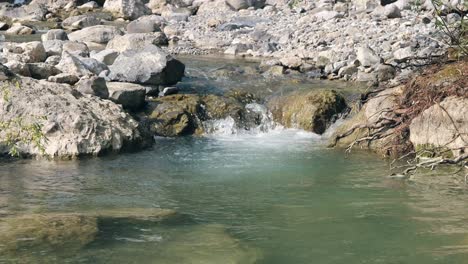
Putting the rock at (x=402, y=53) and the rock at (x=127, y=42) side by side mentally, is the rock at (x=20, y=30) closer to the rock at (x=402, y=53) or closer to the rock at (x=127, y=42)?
the rock at (x=127, y=42)

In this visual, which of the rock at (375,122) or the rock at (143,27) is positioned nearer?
the rock at (375,122)

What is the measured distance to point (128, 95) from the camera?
1578 centimetres

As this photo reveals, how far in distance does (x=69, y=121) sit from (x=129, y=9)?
26.6 m

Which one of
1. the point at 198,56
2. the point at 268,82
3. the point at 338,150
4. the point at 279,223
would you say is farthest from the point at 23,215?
the point at 198,56

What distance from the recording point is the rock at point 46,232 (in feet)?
24.1

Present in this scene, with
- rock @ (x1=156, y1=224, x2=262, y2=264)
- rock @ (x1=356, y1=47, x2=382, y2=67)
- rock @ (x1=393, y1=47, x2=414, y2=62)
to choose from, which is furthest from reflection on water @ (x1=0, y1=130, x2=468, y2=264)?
rock @ (x1=393, y1=47, x2=414, y2=62)

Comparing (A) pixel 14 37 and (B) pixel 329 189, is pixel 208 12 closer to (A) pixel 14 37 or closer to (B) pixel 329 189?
(A) pixel 14 37

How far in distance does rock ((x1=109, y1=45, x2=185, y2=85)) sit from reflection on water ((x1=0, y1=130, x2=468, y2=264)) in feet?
10.9

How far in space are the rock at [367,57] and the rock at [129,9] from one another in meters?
20.3

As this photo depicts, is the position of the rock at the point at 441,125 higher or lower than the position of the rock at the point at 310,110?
higher

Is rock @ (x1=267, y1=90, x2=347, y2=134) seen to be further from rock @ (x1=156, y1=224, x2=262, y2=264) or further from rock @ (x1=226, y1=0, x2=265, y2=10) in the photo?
rock @ (x1=226, y1=0, x2=265, y2=10)

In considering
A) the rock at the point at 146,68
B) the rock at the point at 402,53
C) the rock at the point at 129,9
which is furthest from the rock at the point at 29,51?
the rock at the point at 129,9

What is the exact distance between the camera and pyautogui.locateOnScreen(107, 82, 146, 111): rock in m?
15.6

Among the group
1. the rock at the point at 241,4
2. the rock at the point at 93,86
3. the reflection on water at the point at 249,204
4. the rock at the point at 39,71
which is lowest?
the reflection on water at the point at 249,204
